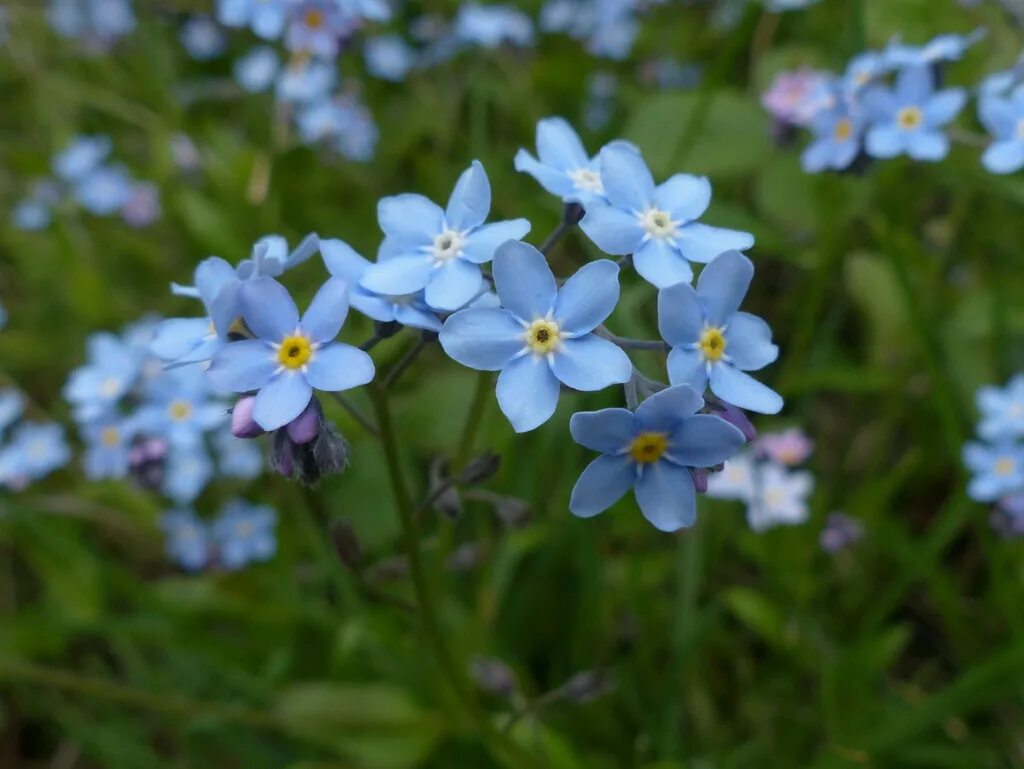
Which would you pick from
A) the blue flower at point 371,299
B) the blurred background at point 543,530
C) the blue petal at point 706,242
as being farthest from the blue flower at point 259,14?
the blue petal at point 706,242

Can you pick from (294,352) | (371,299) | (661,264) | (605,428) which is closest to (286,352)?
(294,352)

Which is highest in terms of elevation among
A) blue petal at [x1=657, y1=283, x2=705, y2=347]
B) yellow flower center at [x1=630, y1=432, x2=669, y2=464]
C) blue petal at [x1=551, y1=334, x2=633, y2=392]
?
blue petal at [x1=657, y1=283, x2=705, y2=347]

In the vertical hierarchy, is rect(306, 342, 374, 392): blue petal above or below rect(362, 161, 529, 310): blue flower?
below

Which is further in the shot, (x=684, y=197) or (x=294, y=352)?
(x=684, y=197)

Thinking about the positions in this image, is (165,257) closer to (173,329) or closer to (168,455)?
(168,455)

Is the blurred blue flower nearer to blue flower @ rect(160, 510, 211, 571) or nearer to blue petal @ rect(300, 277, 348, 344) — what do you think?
blue flower @ rect(160, 510, 211, 571)

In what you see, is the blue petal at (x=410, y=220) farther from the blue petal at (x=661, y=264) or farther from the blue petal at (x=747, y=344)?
the blue petal at (x=747, y=344)

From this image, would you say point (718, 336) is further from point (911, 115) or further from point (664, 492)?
point (911, 115)

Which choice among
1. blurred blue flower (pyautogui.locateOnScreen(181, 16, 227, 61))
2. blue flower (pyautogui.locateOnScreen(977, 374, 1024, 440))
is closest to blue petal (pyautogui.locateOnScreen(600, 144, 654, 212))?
blue flower (pyautogui.locateOnScreen(977, 374, 1024, 440))
